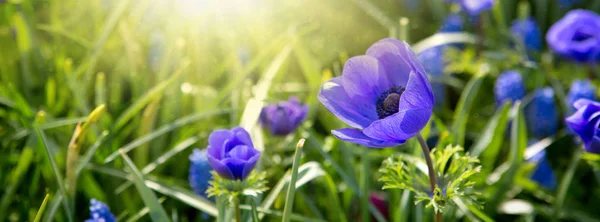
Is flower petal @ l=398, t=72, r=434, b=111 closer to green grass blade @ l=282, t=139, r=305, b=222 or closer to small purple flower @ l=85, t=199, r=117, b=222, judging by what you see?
green grass blade @ l=282, t=139, r=305, b=222

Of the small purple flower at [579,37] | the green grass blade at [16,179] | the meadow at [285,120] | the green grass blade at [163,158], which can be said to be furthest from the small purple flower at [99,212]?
the small purple flower at [579,37]

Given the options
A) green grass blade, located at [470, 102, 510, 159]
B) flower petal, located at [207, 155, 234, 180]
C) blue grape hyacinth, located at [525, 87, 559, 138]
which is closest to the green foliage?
flower petal, located at [207, 155, 234, 180]

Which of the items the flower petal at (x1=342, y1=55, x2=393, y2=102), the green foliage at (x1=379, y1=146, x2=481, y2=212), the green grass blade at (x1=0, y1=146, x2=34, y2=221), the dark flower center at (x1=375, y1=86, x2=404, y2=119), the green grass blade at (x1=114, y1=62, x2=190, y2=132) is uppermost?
the green grass blade at (x1=114, y1=62, x2=190, y2=132)

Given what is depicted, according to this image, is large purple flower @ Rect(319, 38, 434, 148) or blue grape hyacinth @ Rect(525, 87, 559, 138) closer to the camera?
large purple flower @ Rect(319, 38, 434, 148)

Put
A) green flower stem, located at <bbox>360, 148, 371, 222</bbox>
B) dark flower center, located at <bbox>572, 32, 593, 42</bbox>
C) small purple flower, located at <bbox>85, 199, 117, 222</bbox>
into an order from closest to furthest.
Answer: small purple flower, located at <bbox>85, 199, 117, 222</bbox>
green flower stem, located at <bbox>360, 148, 371, 222</bbox>
dark flower center, located at <bbox>572, 32, 593, 42</bbox>

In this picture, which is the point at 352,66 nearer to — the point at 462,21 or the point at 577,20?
the point at 577,20

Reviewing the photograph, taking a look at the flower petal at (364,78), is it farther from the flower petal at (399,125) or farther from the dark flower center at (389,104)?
the flower petal at (399,125)

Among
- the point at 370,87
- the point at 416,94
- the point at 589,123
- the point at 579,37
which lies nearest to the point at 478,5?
the point at 579,37
